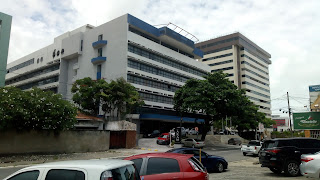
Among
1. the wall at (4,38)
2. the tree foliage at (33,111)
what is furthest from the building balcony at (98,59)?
the tree foliage at (33,111)

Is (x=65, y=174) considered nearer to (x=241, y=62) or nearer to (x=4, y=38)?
(x=4, y=38)

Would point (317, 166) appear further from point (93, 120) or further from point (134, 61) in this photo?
point (134, 61)

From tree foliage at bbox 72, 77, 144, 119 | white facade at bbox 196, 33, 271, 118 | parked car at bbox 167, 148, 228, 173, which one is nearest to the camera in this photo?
parked car at bbox 167, 148, 228, 173

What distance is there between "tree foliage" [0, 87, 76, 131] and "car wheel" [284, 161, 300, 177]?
16974 millimetres

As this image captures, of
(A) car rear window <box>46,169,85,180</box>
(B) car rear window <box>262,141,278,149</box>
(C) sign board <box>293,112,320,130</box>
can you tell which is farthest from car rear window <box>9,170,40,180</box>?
(C) sign board <box>293,112,320,130</box>

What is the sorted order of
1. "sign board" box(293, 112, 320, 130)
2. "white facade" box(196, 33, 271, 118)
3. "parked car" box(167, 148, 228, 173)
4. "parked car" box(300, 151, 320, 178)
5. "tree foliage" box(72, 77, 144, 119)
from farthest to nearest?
"white facade" box(196, 33, 271, 118) → "tree foliage" box(72, 77, 144, 119) → "sign board" box(293, 112, 320, 130) → "parked car" box(167, 148, 228, 173) → "parked car" box(300, 151, 320, 178)

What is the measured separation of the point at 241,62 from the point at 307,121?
66.2 metres

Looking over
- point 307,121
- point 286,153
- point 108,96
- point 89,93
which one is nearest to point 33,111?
point 108,96

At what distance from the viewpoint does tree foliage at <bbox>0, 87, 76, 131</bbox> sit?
1917cm

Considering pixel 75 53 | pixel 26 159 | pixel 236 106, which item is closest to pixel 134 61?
pixel 75 53

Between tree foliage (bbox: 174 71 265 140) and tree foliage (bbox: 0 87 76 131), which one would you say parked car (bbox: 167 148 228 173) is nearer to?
tree foliage (bbox: 0 87 76 131)

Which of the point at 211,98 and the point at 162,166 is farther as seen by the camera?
the point at 211,98

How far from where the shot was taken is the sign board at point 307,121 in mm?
34156

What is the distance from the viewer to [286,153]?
1195 cm
